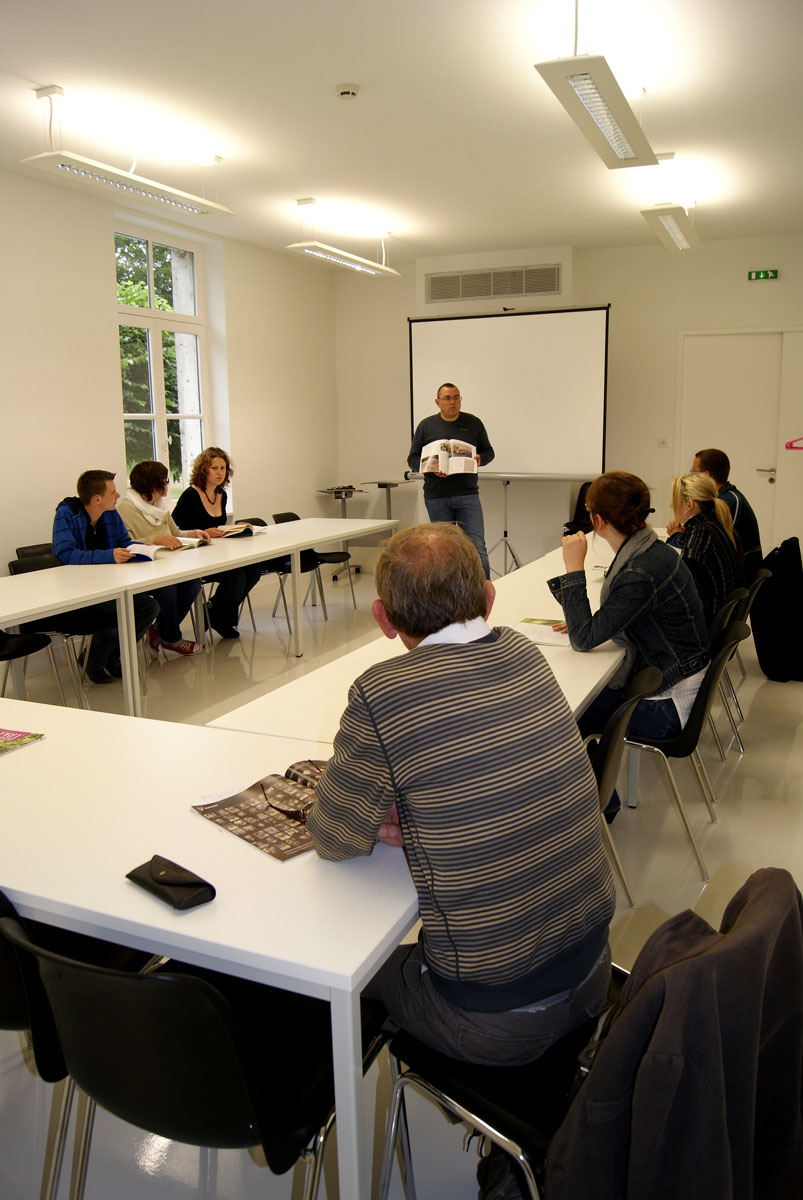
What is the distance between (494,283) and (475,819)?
746 cm

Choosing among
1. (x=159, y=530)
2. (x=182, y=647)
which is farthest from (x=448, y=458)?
(x=182, y=647)

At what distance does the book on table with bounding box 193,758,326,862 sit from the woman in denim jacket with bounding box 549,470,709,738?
4.15 feet

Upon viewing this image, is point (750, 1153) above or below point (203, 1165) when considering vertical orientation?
above

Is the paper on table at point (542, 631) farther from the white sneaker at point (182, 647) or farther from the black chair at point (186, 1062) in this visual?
the white sneaker at point (182, 647)

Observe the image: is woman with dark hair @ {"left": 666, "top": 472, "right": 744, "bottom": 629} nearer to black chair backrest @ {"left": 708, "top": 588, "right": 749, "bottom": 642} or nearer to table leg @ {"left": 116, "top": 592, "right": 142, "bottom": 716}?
black chair backrest @ {"left": 708, "top": 588, "right": 749, "bottom": 642}

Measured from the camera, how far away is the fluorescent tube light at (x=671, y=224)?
5.44 metres

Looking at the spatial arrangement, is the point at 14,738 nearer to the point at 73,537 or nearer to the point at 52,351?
the point at 73,537

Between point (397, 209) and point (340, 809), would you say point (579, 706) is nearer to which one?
point (340, 809)

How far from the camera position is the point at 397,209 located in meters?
6.30

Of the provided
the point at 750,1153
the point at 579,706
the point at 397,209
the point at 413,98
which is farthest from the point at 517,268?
the point at 750,1153

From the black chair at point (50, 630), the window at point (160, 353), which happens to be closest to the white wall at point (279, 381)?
the window at point (160, 353)

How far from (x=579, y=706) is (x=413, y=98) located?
3.24 meters

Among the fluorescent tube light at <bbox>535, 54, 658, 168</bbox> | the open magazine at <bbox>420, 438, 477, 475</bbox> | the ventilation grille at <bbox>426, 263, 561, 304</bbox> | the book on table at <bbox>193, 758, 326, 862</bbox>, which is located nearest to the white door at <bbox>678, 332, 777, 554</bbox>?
the ventilation grille at <bbox>426, 263, 561, 304</bbox>

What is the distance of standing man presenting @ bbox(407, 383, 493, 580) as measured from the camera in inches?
273
